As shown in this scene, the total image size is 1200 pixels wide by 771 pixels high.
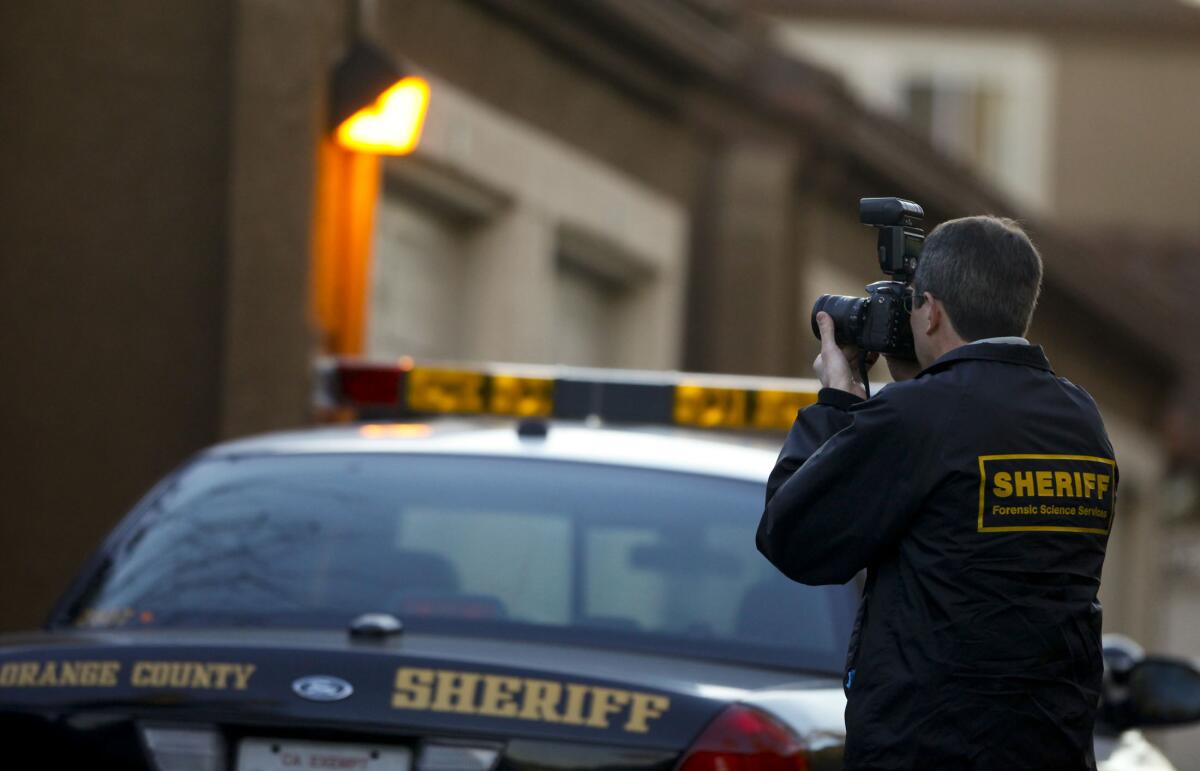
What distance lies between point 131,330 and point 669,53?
5.74 meters

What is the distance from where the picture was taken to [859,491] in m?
3.40

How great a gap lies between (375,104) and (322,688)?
20.3ft

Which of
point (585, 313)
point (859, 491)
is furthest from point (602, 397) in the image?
point (585, 313)

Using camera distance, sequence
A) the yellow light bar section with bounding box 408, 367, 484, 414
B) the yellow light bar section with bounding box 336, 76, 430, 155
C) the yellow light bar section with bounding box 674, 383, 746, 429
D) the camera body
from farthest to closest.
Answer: the yellow light bar section with bounding box 336, 76, 430, 155
the yellow light bar section with bounding box 408, 367, 484, 414
the yellow light bar section with bounding box 674, 383, 746, 429
the camera body

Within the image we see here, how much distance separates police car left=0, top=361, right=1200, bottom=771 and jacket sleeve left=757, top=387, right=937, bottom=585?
43cm

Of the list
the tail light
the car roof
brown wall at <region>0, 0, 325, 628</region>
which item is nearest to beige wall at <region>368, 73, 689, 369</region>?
brown wall at <region>0, 0, 325, 628</region>

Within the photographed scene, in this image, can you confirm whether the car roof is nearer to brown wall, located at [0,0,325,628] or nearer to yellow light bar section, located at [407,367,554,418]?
yellow light bar section, located at [407,367,554,418]

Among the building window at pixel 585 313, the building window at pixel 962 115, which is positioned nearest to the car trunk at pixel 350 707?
the building window at pixel 585 313

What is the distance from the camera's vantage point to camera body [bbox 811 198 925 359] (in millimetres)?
3641

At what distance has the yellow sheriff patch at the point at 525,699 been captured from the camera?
3730mm

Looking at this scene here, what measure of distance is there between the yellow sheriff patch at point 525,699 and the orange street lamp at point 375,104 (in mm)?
6079

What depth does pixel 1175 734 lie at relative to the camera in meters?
22.2

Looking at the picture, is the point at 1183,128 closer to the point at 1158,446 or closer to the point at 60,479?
the point at 1158,446

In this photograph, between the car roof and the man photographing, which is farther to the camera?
the car roof
